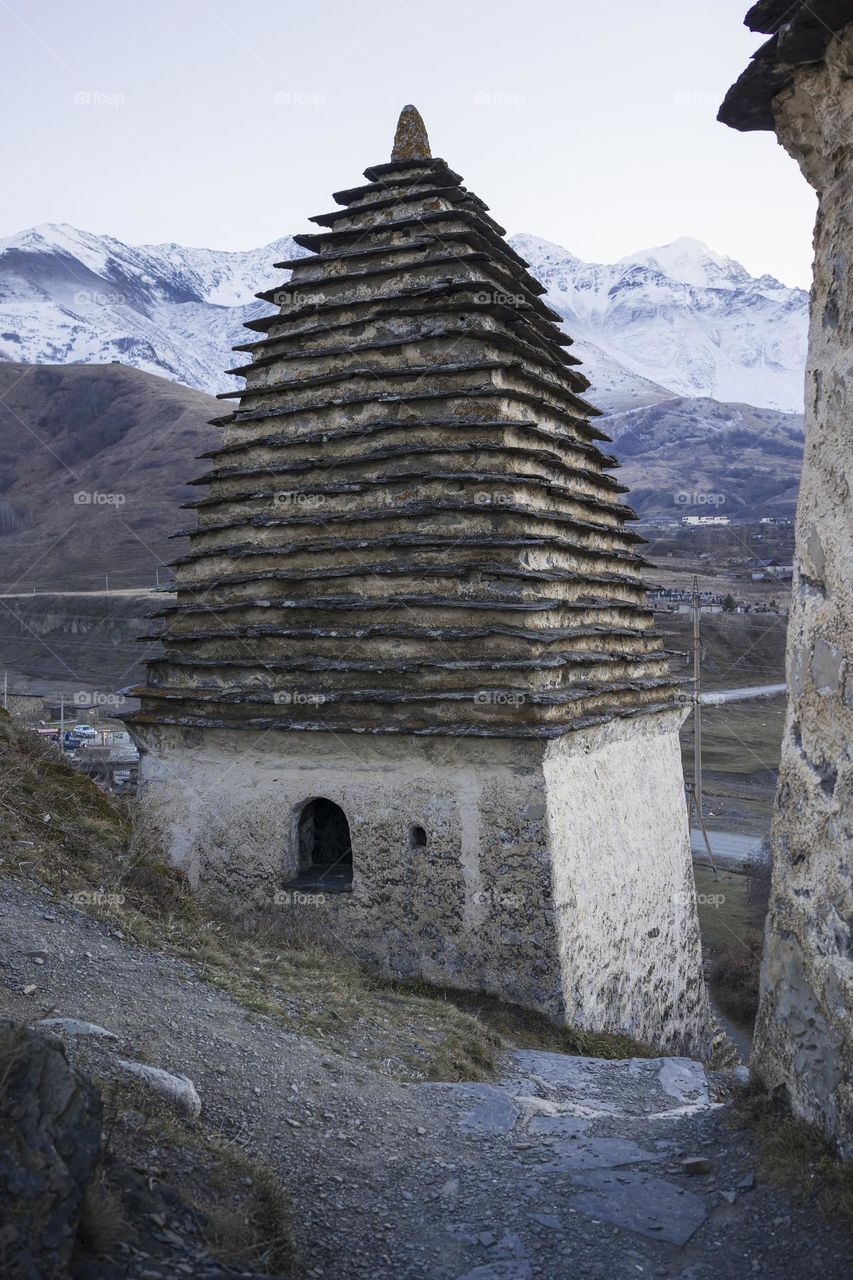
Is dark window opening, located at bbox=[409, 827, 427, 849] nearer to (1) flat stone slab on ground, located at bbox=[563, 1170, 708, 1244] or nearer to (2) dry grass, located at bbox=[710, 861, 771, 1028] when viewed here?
(1) flat stone slab on ground, located at bbox=[563, 1170, 708, 1244]

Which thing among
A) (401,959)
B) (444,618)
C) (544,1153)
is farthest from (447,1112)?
(444,618)

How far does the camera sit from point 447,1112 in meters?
6.16

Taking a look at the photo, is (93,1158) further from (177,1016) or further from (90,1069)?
(177,1016)

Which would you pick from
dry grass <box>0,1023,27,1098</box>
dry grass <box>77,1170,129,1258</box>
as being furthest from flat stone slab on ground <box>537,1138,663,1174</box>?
dry grass <box>0,1023,27,1098</box>

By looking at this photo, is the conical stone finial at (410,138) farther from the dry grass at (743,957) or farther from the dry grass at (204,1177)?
the dry grass at (743,957)

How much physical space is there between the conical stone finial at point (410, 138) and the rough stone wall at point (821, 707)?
8.18 m

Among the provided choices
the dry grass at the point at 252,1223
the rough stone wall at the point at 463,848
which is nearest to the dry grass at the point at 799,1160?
the dry grass at the point at 252,1223

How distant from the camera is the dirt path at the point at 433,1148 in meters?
4.23

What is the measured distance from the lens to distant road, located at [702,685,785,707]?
49.5m

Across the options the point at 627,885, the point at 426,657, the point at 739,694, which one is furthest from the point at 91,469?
the point at 627,885

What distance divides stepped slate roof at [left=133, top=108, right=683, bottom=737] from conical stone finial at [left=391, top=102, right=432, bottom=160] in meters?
0.03

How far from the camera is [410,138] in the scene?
12320 mm

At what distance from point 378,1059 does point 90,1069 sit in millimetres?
2574

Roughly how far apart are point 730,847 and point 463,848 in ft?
68.4
